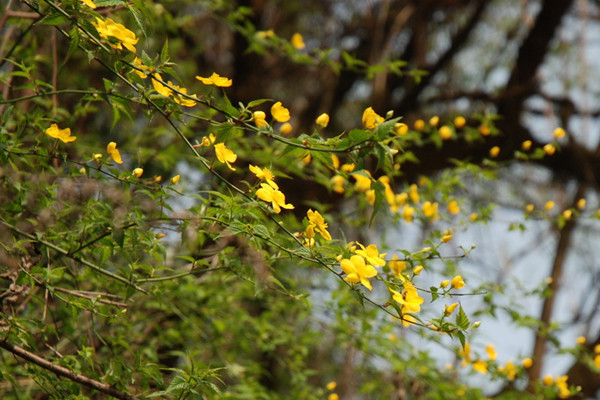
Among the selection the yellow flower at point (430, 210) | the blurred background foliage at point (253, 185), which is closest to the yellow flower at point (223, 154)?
the blurred background foliage at point (253, 185)

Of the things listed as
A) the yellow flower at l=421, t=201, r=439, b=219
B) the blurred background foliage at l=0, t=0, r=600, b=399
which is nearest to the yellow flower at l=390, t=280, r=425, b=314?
the blurred background foliage at l=0, t=0, r=600, b=399

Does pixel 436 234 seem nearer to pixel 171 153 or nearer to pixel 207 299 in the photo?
pixel 207 299

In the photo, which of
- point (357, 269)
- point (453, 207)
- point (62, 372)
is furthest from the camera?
point (453, 207)

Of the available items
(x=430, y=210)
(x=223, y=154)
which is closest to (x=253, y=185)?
(x=223, y=154)

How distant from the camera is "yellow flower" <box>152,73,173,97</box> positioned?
781mm

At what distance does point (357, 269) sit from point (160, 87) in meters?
0.34

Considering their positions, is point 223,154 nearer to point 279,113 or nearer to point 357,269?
point 279,113

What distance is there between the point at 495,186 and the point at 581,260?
0.62 m

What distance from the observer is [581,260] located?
10.7 feet

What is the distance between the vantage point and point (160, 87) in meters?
0.79

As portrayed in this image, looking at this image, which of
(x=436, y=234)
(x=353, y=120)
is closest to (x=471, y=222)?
(x=436, y=234)

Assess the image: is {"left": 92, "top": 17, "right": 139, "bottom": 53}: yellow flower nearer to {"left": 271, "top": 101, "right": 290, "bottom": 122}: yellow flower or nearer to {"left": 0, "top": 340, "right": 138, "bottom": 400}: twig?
{"left": 271, "top": 101, "right": 290, "bottom": 122}: yellow flower

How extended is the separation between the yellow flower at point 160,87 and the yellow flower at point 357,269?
1.04ft

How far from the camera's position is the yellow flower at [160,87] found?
781mm
